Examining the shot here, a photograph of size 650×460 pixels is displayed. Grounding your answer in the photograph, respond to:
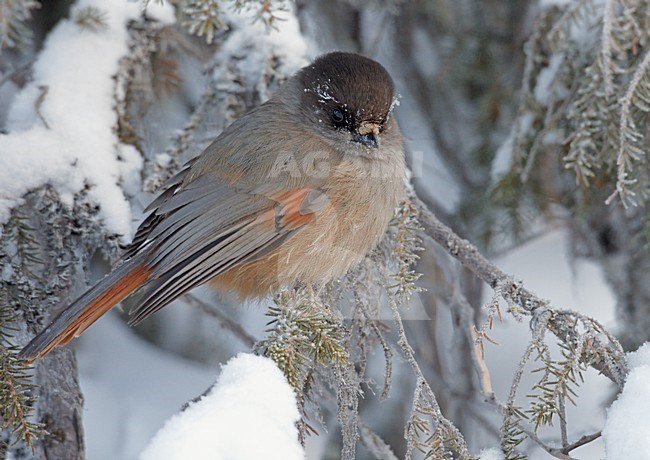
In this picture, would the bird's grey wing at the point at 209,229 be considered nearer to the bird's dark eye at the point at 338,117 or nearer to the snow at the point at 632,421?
the bird's dark eye at the point at 338,117

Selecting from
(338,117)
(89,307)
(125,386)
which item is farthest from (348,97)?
(125,386)

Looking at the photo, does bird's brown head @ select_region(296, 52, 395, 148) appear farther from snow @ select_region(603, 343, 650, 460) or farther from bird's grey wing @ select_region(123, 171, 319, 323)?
snow @ select_region(603, 343, 650, 460)

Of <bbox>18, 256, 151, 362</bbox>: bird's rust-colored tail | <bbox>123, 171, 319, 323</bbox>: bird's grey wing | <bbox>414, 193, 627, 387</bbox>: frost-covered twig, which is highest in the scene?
<bbox>414, 193, 627, 387</bbox>: frost-covered twig

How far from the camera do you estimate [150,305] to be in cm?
242

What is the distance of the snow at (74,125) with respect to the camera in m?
2.50

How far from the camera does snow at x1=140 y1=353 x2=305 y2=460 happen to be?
154 centimetres

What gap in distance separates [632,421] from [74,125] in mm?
2084

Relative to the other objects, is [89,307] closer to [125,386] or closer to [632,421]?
[125,386]

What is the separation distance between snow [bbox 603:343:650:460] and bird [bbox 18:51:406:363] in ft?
3.53

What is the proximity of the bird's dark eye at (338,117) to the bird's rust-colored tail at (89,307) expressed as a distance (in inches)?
36.0

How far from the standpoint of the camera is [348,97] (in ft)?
9.16

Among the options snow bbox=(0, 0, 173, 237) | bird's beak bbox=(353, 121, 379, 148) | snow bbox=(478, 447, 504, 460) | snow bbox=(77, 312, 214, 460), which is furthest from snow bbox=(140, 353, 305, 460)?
snow bbox=(77, 312, 214, 460)

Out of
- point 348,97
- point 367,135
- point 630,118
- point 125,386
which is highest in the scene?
point 630,118

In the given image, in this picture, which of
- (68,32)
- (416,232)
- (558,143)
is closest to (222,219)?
(416,232)
